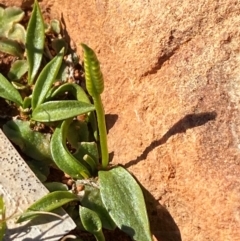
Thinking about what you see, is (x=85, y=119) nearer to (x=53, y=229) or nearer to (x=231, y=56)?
(x=53, y=229)

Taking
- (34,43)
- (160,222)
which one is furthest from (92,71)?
(34,43)

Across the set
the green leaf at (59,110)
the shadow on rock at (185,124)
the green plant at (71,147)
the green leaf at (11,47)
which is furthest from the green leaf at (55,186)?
the green leaf at (11,47)

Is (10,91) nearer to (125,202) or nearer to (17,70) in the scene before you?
(17,70)

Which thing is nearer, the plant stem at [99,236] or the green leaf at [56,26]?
the plant stem at [99,236]

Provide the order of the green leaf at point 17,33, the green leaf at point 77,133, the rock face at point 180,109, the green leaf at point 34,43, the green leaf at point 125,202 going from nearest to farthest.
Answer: the rock face at point 180,109 → the green leaf at point 125,202 → the green leaf at point 77,133 → the green leaf at point 34,43 → the green leaf at point 17,33

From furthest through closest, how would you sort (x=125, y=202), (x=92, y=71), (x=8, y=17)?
1. (x=8, y=17)
2. (x=125, y=202)
3. (x=92, y=71)

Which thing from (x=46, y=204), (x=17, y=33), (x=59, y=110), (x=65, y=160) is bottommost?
(x=46, y=204)

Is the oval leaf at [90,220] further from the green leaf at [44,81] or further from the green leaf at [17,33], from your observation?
the green leaf at [17,33]
